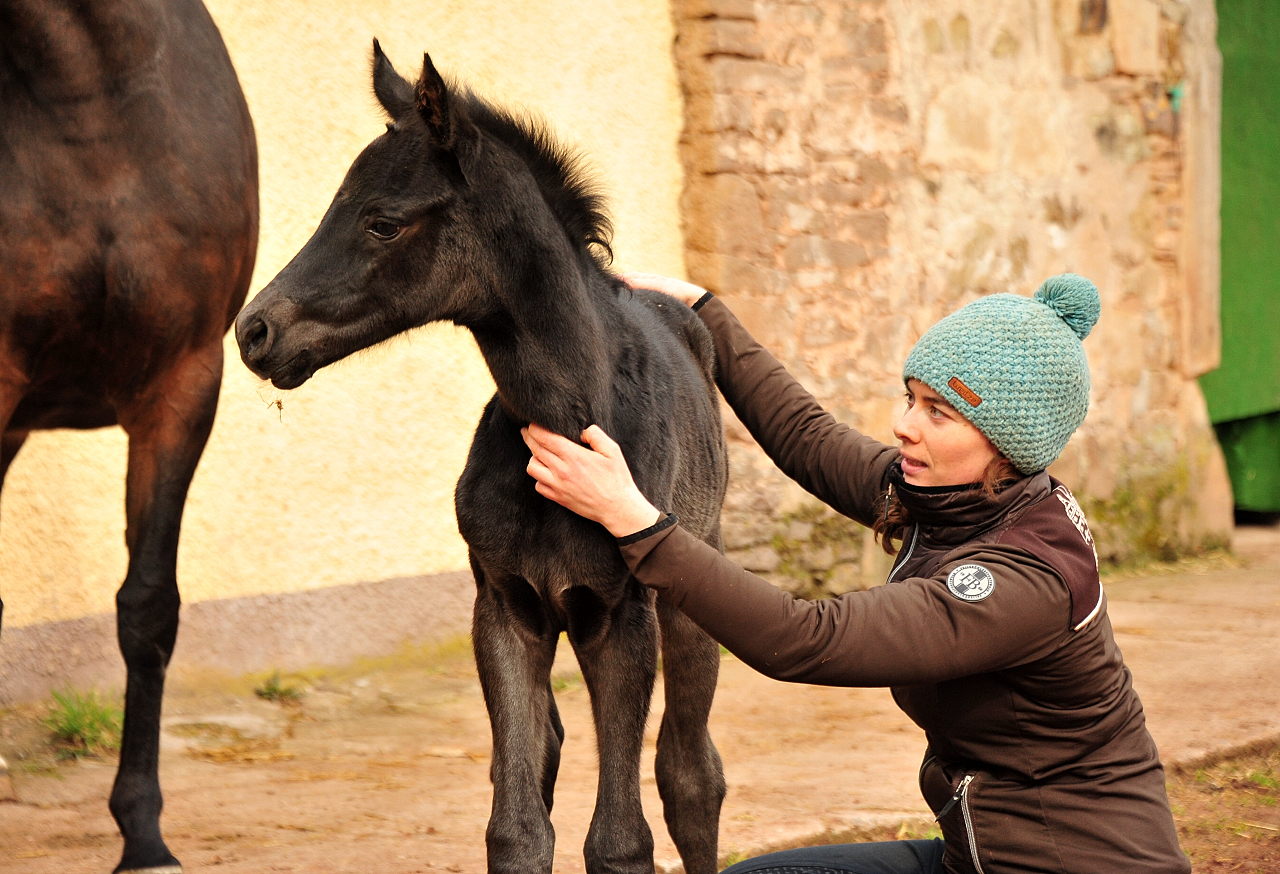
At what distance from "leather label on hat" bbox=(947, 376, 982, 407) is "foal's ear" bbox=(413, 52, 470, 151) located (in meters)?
0.99

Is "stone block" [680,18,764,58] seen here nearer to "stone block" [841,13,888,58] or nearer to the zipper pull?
"stone block" [841,13,888,58]

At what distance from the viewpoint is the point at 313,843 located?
3695 millimetres

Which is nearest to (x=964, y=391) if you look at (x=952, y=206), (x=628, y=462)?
(x=628, y=462)

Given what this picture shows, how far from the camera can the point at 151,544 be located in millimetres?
3488

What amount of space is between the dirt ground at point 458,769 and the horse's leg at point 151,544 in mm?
310

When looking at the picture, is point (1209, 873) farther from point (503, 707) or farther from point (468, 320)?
point (468, 320)

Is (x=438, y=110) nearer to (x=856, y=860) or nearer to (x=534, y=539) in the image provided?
(x=534, y=539)

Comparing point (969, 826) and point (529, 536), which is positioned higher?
point (529, 536)

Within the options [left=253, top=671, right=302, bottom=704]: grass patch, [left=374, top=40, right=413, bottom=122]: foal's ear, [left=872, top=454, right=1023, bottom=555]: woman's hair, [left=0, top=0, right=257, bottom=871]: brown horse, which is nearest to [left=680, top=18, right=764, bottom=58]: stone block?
[left=0, top=0, right=257, bottom=871]: brown horse

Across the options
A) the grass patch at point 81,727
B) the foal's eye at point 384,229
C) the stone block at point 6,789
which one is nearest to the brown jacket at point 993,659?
the foal's eye at point 384,229

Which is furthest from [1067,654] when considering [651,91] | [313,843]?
[651,91]

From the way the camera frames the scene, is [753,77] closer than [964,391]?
No

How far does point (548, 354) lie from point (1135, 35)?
681 cm

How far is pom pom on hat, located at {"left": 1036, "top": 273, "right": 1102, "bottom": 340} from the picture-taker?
2.50 meters
